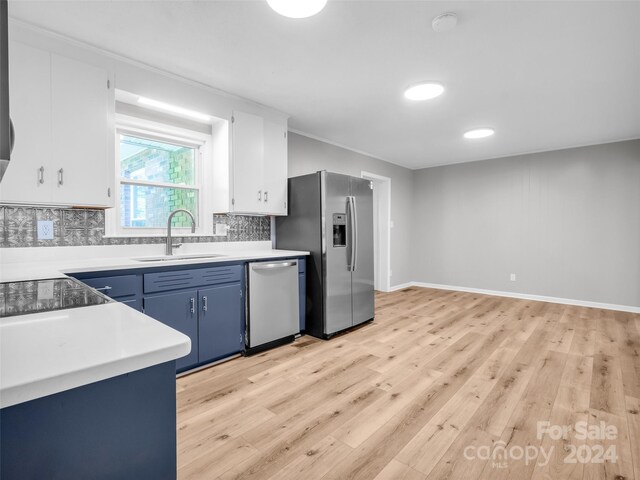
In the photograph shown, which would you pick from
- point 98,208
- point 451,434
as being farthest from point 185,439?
point 98,208

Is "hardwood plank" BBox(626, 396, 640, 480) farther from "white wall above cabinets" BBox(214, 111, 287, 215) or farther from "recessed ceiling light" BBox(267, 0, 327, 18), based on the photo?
"white wall above cabinets" BBox(214, 111, 287, 215)

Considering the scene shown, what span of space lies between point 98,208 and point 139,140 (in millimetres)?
803

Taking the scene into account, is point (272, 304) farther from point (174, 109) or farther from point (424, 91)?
point (424, 91)

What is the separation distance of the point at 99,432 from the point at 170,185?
280 centimetres

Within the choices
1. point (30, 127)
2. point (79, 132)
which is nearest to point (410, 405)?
point (79, 132)

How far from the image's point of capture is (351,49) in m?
2.31

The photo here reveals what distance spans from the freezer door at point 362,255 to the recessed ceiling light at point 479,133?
1.53 meters

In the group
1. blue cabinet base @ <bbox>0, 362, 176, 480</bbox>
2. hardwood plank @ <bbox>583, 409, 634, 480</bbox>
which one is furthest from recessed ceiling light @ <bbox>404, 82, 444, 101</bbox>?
blue cabinet base @ <bbox>0, 362, 176, 480</bbox>

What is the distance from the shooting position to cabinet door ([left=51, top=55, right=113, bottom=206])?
6.94 feet

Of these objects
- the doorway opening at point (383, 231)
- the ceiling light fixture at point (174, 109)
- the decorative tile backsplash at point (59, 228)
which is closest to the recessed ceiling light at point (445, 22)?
the ceiling light fixture at point (174, 109)

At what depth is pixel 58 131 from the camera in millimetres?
2115

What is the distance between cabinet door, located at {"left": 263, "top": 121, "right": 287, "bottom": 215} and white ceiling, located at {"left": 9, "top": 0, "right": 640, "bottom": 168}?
258 millimetres

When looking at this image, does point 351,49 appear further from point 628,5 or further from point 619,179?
point 619,179

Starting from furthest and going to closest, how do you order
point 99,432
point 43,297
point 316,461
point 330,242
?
point 330,242, point 316,461, point 43,297, point 99,432
